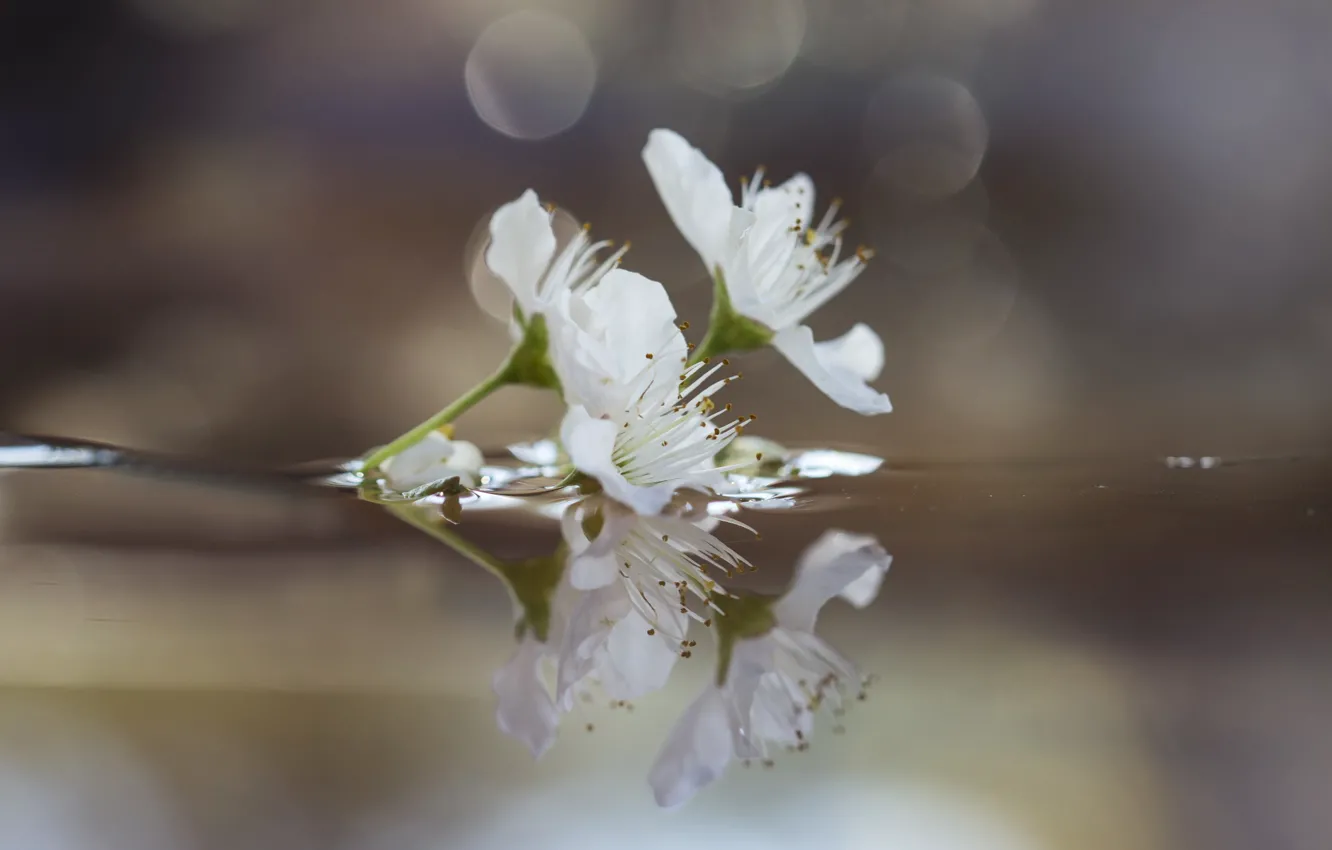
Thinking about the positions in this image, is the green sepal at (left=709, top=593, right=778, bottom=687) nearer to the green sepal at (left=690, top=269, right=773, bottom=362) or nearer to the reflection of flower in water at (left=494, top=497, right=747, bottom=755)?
the reflection of flower in water at (left=494, top=497, right=747, bottom=755)

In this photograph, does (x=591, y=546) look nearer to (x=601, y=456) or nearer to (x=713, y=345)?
(x=601, y=456)

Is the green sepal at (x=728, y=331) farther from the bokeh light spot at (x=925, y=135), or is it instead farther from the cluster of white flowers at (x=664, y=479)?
the bokeh light spot at (x=925, y=135)

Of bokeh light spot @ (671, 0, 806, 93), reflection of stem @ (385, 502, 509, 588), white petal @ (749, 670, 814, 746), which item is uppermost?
bokeh light spot @ (671, 0, 806, 93)

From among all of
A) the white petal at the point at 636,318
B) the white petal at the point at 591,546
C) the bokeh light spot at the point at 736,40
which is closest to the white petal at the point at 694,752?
the white petal at the point at 591,546

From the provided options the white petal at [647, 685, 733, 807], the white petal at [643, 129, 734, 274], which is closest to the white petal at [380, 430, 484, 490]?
the white petal at [643, 129, 734, 274]

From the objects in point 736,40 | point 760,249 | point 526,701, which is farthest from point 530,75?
point 526,701

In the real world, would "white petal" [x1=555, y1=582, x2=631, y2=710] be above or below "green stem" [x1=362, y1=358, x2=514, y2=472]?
below
